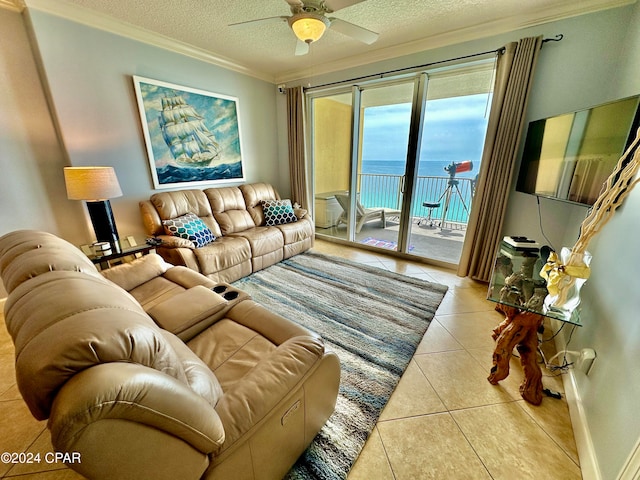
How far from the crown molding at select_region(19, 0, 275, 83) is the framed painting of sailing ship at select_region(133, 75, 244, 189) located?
0.38 m

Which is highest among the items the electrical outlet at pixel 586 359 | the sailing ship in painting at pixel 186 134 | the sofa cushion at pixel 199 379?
the sailing ship in painting at pixel 186 134

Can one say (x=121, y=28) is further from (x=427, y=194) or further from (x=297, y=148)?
(x=427, y=194)

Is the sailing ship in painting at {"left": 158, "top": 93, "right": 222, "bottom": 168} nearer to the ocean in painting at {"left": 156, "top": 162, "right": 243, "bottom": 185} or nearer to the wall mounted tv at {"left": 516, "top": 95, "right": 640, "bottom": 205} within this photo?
the ocean in painting at {"left": 156, "top": 162, "right": 243, "bottom": 185}

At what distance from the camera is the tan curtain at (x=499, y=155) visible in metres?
2.28

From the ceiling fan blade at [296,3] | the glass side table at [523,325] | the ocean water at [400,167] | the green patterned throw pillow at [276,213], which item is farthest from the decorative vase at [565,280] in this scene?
the green patterned throw pillow at [276,213]

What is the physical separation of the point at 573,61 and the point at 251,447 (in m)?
3.45

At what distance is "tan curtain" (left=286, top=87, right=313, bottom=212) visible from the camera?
12.5 feet

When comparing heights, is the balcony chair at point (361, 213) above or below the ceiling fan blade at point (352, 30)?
below

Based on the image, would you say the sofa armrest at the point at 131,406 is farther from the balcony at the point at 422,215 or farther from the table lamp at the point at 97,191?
the balcony at the point at 422,215

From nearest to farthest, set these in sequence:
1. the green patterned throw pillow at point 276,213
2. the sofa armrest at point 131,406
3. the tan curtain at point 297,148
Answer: the sofa armrest at point 131,406
the green patterned throw pillow at point 276,213
the tan curtain at point 297,148

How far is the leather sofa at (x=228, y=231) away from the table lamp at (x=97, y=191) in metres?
0.40

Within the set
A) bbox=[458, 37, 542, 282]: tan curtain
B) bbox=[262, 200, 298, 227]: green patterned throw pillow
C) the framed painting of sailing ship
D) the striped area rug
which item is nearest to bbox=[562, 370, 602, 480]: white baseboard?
the striped area rug

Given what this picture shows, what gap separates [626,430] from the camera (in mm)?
966

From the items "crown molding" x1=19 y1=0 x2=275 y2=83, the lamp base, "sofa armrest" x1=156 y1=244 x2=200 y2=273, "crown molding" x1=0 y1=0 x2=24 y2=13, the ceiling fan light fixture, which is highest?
"crown molding" x1=19 y1=0 x2=275 y2=83
